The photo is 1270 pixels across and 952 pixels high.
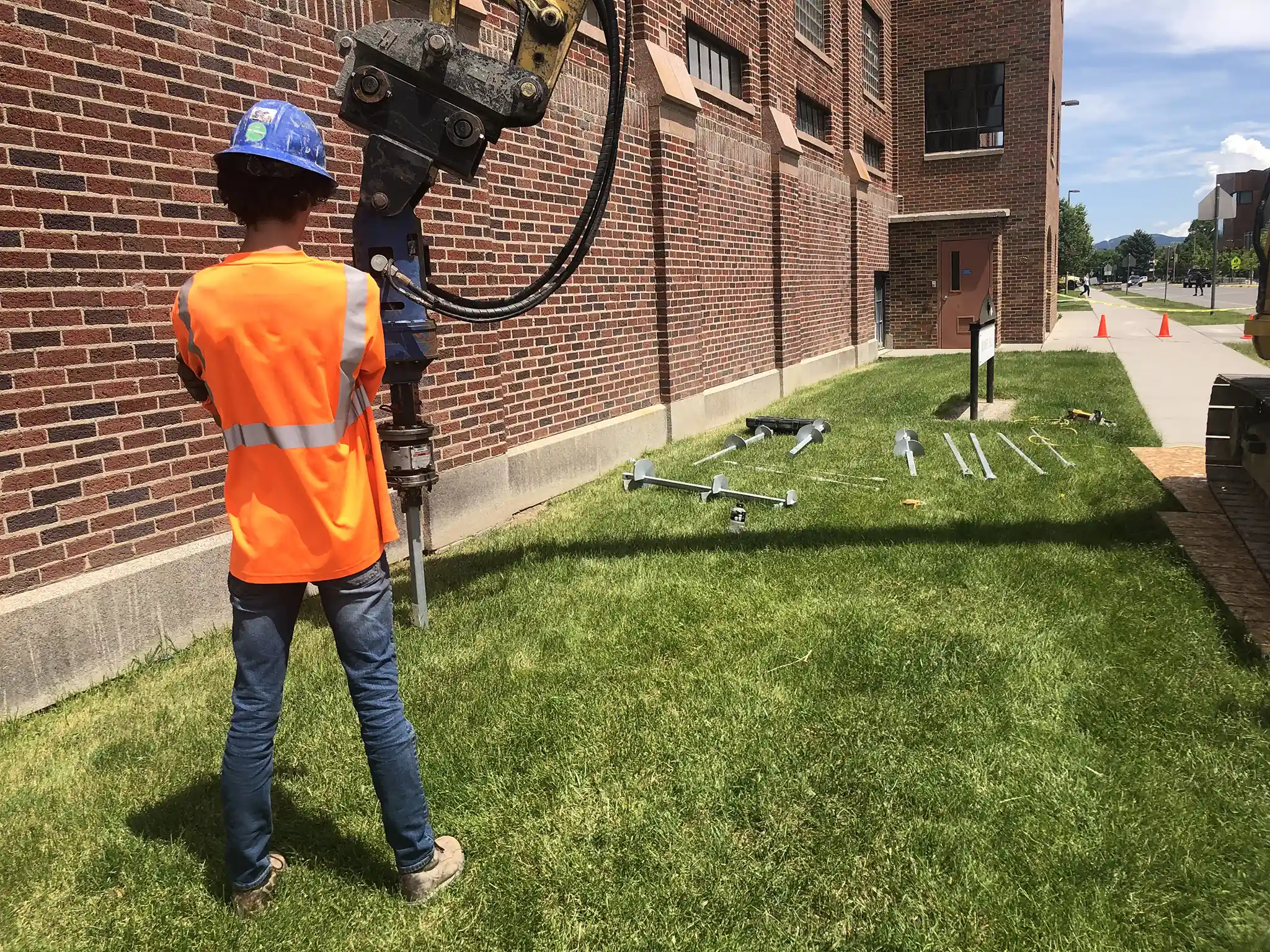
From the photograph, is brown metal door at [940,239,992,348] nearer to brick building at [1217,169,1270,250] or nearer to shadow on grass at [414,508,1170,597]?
shadow on grass at [414,508,1170,597]

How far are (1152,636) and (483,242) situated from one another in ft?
17.0

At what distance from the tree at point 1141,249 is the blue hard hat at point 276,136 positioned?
170 metres

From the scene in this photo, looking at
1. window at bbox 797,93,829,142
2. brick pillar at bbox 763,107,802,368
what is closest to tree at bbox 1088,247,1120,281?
window at bbox 797,93,829,142

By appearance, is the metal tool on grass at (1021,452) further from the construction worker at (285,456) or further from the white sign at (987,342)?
the construction worker at (285,456)

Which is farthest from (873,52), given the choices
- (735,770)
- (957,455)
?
(735,770)

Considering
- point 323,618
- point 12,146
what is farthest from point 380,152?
point 323,618

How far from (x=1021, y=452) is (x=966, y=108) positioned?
1781cm

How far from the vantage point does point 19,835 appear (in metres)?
2.97

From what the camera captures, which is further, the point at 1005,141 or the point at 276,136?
the point at 1005,141

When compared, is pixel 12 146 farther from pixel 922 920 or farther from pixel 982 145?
pixel 982 145

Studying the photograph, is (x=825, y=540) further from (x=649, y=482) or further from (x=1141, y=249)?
(x=1141, y=249)

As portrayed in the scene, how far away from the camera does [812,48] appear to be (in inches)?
632

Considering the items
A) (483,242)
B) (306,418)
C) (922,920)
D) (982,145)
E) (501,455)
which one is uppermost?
(982,145)

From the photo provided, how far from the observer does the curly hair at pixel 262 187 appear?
2355mm
